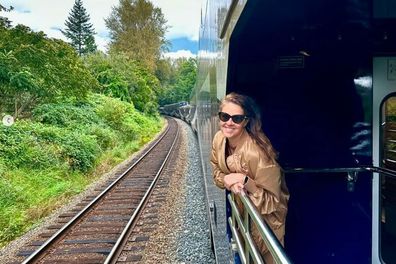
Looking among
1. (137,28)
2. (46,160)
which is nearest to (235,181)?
(46,160)

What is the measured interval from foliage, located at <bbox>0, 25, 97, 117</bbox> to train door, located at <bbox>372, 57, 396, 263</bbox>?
42.9 feet

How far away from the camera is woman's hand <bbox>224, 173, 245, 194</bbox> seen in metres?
2.34

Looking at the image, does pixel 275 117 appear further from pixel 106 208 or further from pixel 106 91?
pixel 106 91

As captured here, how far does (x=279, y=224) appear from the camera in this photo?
2.50m

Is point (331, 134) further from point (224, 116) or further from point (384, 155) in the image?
point (224, 116)

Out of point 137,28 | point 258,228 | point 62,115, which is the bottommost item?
point 258,228

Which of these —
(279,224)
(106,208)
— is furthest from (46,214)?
(279,224)

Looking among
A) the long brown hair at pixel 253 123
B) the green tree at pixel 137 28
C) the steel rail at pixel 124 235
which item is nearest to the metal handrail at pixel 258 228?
the long brown hair at pixel 253 123

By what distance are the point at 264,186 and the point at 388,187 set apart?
90.1 inches

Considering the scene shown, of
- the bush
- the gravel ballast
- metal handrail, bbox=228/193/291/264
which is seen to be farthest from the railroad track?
the bush

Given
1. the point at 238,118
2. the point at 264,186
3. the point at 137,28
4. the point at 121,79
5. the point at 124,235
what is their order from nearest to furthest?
the point at 264,186 < the point at 238,118 < the point at 124,235 < the point at 121,79 < the point at 137,28

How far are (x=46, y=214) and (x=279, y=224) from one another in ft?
25.7

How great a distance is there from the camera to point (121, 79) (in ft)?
114

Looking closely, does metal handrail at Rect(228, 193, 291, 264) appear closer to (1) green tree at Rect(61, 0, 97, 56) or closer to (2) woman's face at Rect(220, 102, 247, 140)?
(2) woman's face at Rect(220, 102, 247, 140)
